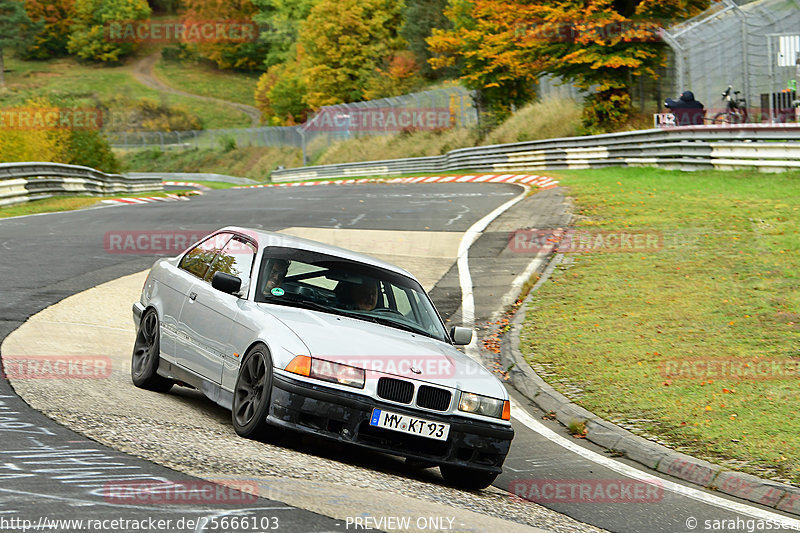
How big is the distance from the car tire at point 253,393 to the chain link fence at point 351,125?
158 ft

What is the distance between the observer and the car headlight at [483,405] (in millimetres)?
6633

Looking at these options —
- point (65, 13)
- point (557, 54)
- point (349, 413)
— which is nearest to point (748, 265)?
point (349, 413)

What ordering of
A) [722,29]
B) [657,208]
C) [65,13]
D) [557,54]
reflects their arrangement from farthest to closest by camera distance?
1. [65,13]
2. [557,54]
3. [722,29]
4. [657,208]

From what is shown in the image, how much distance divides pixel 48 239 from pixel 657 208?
12234 mm

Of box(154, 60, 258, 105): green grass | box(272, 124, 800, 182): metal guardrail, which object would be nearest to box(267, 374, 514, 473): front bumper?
box(272, 124, 800, 182): metal guardrail

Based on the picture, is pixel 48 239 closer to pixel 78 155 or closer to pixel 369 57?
pixel 78 155

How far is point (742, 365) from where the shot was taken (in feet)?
32.8

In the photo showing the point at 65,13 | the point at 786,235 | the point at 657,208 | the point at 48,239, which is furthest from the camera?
the point at 65,13

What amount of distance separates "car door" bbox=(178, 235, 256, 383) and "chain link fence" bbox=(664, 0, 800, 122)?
22.9 m

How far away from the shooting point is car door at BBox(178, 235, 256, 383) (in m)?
7.44

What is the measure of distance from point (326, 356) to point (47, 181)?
2626cm

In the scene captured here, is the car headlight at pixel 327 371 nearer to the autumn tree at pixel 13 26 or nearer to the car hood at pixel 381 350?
the car hood at pixel 381 350

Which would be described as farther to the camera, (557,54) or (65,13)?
(65,13)

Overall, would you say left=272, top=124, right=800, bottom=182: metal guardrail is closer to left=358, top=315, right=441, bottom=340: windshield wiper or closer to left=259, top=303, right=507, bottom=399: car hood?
left=358, top=315, right=441, bottom=340: windshield wiper
